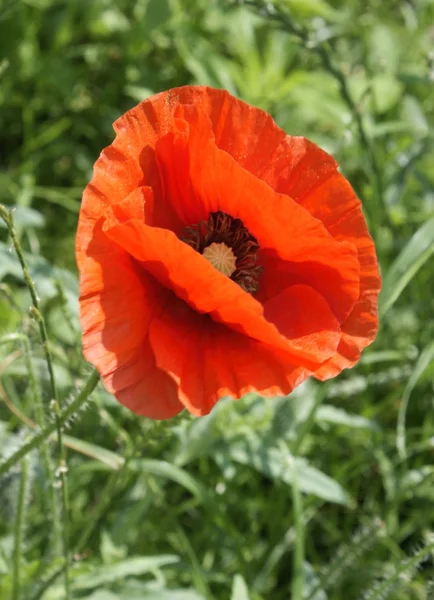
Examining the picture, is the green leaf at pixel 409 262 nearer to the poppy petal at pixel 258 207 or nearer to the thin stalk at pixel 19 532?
the poppy petal at pixel 258 207

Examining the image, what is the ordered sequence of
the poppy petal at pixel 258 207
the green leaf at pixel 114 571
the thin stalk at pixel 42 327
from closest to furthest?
the thin stalk at pixel 42 327, the poppy petal at pixel 258 207, the green leaf at pixel 114 571

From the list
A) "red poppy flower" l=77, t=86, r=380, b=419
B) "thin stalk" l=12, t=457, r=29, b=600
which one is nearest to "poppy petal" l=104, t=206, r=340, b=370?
"red poppy flower" l=77, t=86, r=380, b=419

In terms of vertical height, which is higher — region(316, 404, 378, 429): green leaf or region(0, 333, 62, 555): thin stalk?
region(0, 333, 62, 555): thin stalk

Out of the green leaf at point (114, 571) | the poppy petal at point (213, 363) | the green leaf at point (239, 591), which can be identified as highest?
the poppy petal at point (213, 363)

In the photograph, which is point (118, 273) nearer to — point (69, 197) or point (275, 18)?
point (275, 18)

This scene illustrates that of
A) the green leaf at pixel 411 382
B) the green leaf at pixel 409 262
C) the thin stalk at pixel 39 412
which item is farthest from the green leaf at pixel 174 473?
the green leaf at pixel 409 262

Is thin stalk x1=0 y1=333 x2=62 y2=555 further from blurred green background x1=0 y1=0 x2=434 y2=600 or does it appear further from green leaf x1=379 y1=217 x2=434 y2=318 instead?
green leaf x1=379 y1=217 x2=434 y2=318
